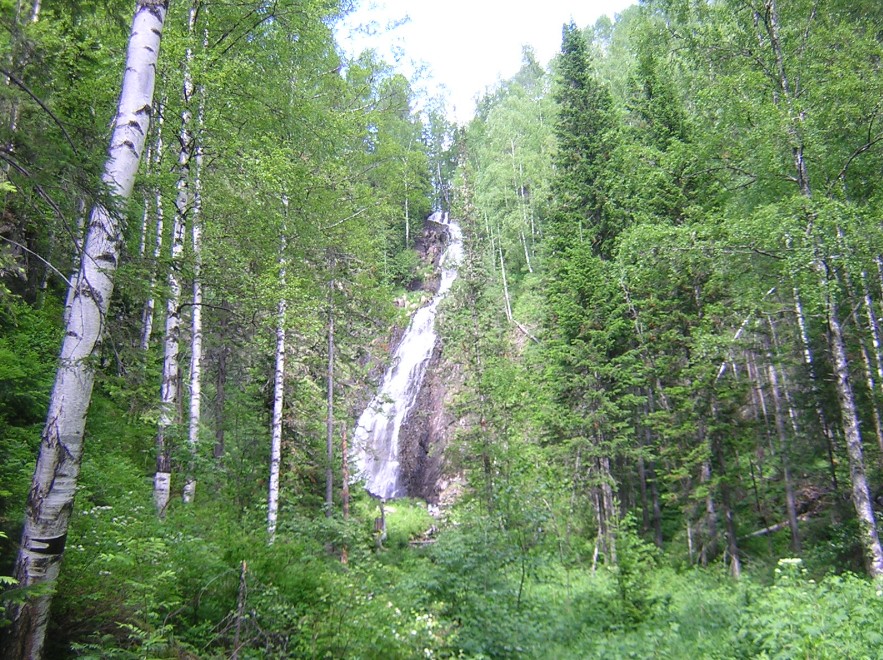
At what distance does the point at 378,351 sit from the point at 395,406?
9.97m

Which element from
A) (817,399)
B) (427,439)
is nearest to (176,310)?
(817,399)

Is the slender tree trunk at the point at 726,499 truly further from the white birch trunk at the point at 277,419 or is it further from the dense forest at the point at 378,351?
the white birch trunk at the point at 277,419

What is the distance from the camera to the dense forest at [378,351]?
414 cm

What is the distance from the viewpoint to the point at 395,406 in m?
27.8

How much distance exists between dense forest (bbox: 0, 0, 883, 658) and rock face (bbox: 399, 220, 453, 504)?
17.6 ft

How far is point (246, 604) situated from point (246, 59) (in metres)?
9.87

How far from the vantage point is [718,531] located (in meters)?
14.0

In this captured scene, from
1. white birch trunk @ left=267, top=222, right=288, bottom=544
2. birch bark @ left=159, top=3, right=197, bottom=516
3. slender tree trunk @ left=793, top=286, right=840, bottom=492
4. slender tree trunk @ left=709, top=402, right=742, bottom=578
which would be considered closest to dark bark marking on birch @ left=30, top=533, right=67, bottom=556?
birch bark @ left=159, top=3, right=197, bottom=516

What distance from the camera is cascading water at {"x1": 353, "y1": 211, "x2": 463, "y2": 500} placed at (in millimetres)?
25828

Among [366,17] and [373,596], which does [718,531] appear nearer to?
[373,596]

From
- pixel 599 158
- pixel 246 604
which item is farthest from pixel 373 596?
pixel 599 158

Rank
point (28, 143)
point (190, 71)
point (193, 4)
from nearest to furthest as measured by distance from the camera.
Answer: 1. point (28, 143)
2. point (190, 71)
3. point (193, 4)

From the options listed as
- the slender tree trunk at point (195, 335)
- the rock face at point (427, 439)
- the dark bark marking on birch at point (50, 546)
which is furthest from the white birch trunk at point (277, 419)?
the rock face at point (427, 439)

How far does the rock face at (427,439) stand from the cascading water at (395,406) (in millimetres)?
360
